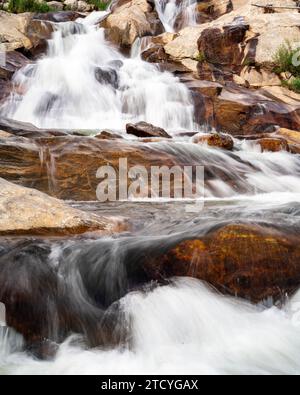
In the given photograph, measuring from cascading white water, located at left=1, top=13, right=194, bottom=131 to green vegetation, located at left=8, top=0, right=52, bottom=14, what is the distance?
5.74 m

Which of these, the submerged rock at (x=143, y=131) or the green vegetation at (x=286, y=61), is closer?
the submerged rock at (x=143, y=131)

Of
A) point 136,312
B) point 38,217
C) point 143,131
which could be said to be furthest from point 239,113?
point 136,312


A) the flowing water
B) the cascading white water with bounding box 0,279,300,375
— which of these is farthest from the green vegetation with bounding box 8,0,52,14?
the cascading white water with bounding box 0,279,300,375

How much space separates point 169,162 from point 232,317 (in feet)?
12.0

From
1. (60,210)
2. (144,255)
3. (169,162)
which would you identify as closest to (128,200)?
(169,162)

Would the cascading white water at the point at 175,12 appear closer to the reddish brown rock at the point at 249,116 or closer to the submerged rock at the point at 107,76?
the submerged rock at the point at 107,76

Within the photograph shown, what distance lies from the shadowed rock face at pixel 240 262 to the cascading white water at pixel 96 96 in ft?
24.9

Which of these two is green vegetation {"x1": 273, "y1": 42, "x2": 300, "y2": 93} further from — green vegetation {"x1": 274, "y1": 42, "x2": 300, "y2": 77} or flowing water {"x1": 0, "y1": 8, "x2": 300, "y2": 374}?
flowing water {"x1": 0, "y1": 8, "x2": 300, "y2": 374}

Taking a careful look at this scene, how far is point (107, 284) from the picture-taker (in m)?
3.03

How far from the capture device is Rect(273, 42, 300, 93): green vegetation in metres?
13.7

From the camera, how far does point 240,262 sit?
298cm

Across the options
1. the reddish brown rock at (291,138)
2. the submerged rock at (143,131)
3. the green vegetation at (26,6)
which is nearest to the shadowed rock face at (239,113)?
the reddish brown rock at (291,138)

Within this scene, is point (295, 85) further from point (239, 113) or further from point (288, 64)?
point (239, 113)

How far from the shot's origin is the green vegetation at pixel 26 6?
17.6 metres
